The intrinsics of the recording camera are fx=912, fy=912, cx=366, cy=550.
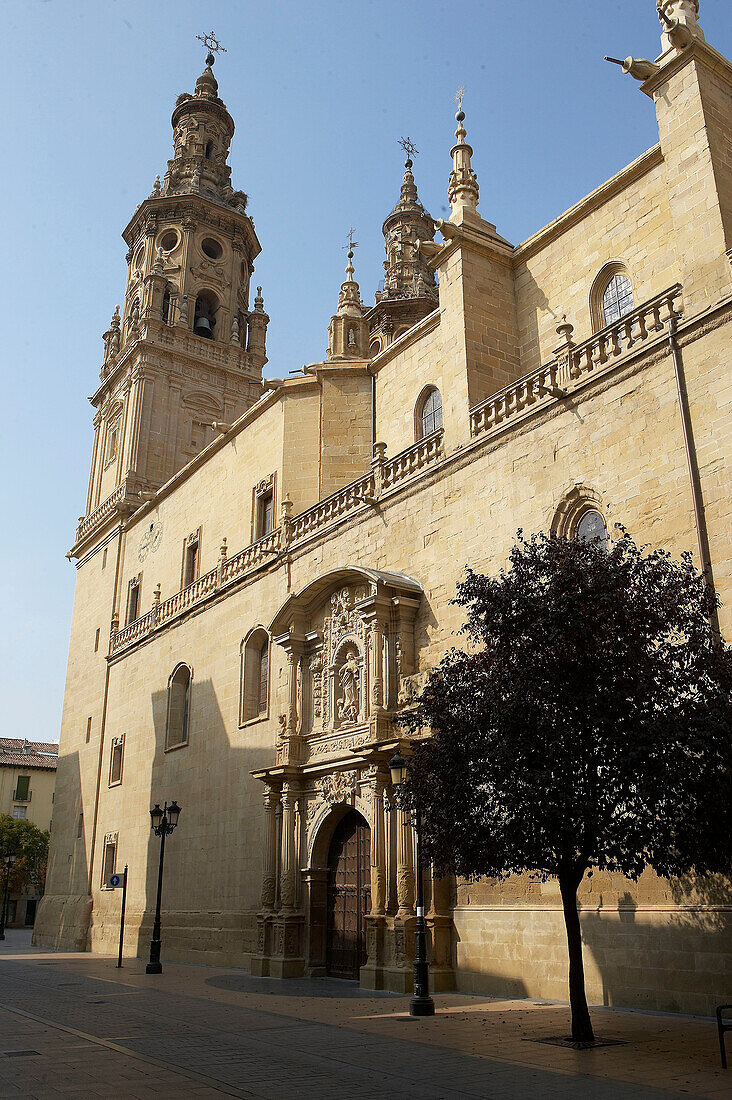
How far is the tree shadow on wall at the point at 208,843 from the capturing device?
22.1 meters

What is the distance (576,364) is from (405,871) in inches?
365

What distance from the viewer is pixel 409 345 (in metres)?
23.2

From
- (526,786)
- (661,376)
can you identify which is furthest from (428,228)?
(526,786)

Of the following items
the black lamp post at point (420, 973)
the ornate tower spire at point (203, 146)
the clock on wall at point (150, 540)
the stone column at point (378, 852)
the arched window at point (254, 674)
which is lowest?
the black lamp post at point (420, 973)

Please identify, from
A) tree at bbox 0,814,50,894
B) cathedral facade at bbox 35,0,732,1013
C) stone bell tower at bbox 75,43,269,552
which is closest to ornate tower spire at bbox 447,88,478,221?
cathedral facade at bbox 35,0,732,1013

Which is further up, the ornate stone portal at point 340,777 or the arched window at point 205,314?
the arched window at point 205,314

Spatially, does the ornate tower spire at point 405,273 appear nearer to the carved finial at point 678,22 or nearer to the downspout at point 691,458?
the carved finial at point 678,22

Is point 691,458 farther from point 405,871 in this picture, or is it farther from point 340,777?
point 340,777

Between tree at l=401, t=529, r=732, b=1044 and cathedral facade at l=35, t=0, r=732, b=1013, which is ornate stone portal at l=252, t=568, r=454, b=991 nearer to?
cathedral facade at l=35, t=0, r=732, b=1013

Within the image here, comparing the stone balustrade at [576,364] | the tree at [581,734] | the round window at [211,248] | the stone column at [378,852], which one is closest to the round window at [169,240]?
the round window at [211,248]

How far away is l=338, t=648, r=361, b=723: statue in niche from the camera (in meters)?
18.8

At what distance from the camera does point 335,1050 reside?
32.0 feet

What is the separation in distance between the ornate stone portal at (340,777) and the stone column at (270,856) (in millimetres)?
Result: 23

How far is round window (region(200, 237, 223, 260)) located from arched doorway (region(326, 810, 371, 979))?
32.6 m
